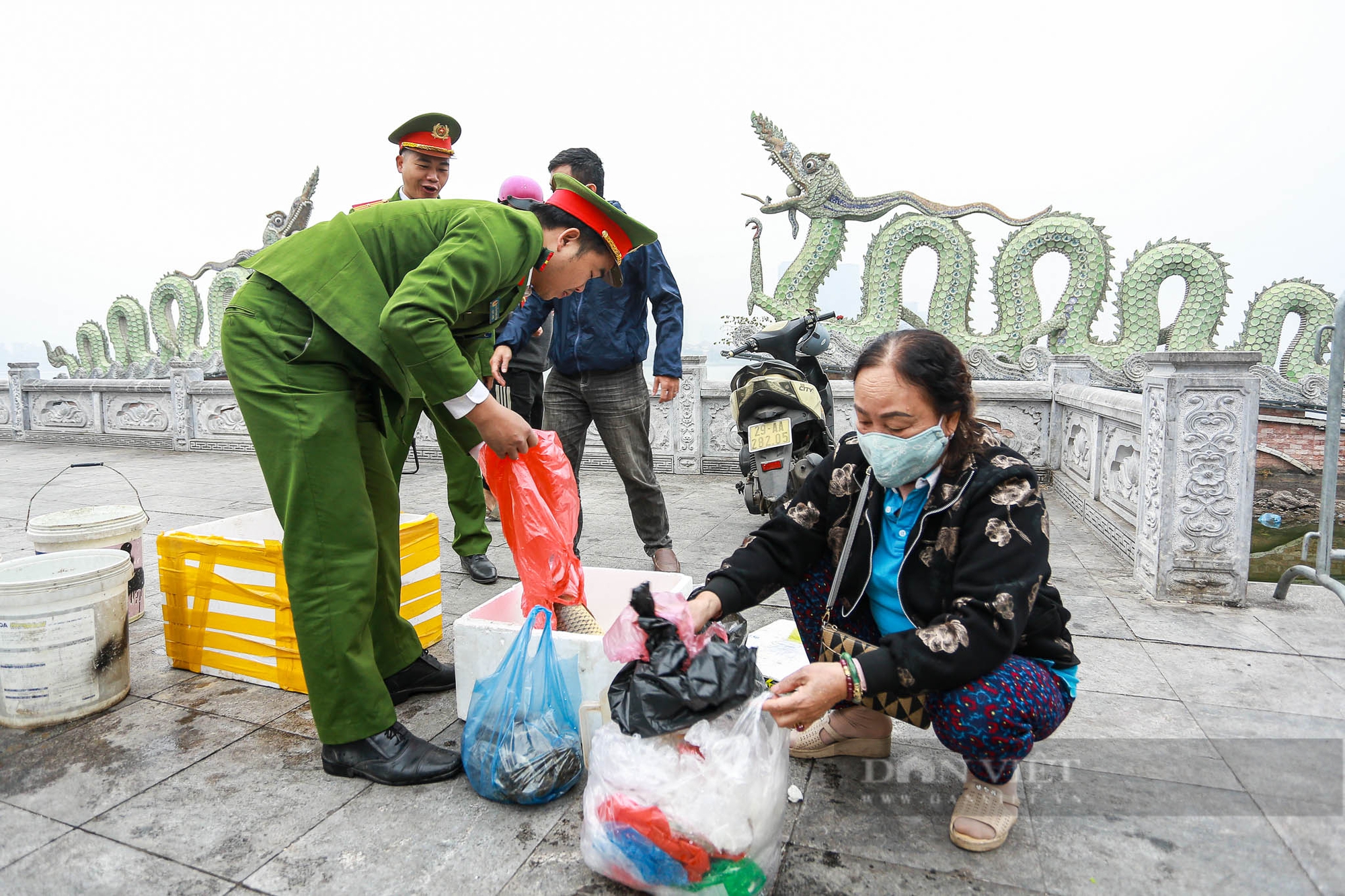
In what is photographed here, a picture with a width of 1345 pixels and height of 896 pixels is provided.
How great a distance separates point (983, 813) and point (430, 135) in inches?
128

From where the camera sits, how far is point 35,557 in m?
2.46

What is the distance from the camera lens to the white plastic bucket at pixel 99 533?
2.82m

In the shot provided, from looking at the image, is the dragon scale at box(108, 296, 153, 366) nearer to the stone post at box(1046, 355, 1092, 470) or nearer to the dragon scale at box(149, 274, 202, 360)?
the dragon scale at box(149, 274, 202, 360)

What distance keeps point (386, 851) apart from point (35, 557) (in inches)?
68.6

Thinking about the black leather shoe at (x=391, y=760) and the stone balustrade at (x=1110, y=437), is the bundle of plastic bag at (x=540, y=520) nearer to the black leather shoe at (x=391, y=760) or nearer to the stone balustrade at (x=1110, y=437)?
the black leather shoe at (x=391, y=760)

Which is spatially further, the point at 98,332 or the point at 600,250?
the point at 98,332

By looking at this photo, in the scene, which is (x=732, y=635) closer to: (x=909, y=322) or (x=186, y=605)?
(x=186, y=605)

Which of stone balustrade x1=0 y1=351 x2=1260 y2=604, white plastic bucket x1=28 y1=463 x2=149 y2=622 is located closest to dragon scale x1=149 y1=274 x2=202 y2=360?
stone balustrade x1=0 y1=351 x2=1260 y2=604

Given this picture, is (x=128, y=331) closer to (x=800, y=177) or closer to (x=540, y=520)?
(x=800, y=177)

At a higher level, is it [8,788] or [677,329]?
[677,329]

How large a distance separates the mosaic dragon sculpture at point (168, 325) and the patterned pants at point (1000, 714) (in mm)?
19153

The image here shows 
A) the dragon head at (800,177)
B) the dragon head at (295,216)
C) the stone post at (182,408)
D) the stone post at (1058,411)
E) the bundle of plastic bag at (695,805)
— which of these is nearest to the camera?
the bundle of plastic bag at (695,805)

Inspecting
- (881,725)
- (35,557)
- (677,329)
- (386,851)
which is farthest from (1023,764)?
(35,557)

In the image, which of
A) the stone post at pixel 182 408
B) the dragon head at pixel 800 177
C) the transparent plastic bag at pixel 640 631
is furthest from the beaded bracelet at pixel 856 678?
the dragon head at pixel 800 177
